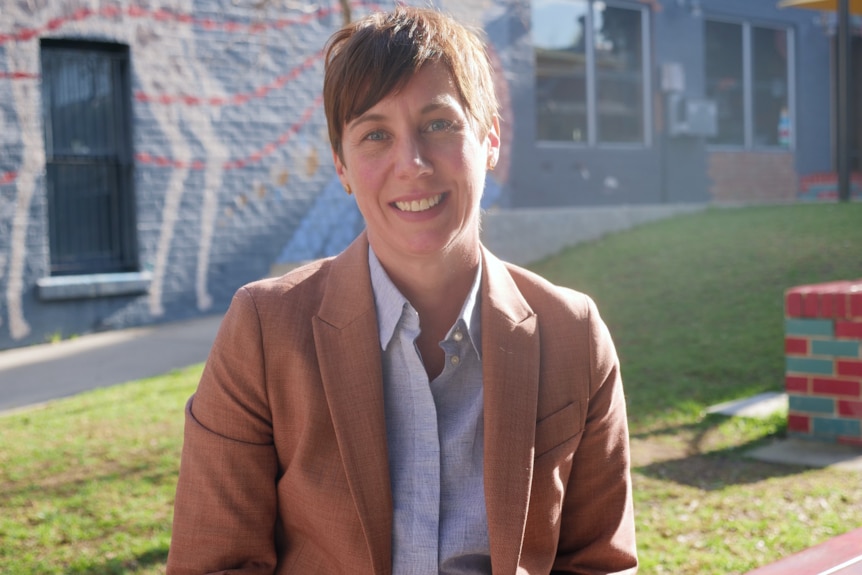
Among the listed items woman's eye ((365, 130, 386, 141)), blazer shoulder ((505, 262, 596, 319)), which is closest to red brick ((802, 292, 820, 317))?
blazer shoulder ((505, 262, 596, 319))

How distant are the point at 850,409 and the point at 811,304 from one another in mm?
584

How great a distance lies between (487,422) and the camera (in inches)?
75.8

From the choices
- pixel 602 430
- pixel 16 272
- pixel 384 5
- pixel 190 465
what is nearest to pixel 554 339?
pixel 602 430

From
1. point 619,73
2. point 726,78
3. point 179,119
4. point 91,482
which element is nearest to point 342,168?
point 91,482

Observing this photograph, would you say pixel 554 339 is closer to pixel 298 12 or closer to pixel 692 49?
pixel 298 12

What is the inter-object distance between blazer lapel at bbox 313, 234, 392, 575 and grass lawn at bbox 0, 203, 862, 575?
2.28m

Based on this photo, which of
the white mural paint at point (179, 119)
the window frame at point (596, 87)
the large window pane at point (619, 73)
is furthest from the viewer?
the large window pane at point (619, 73)

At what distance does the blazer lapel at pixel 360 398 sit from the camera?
1854mm

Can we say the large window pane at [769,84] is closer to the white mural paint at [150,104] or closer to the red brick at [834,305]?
the white mural paint at [150,104]

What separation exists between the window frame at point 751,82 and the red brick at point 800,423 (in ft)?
40.4

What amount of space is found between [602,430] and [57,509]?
328 centimetres

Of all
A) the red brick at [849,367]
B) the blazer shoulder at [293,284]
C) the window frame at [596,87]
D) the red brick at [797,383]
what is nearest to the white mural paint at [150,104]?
the window frame at [596,87]

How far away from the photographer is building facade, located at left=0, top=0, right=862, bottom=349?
30.0 ft

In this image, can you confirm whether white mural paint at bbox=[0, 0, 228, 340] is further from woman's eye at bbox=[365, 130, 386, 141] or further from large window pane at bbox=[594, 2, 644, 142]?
woman's eye at bbox=[365, 130, 386, 141]
